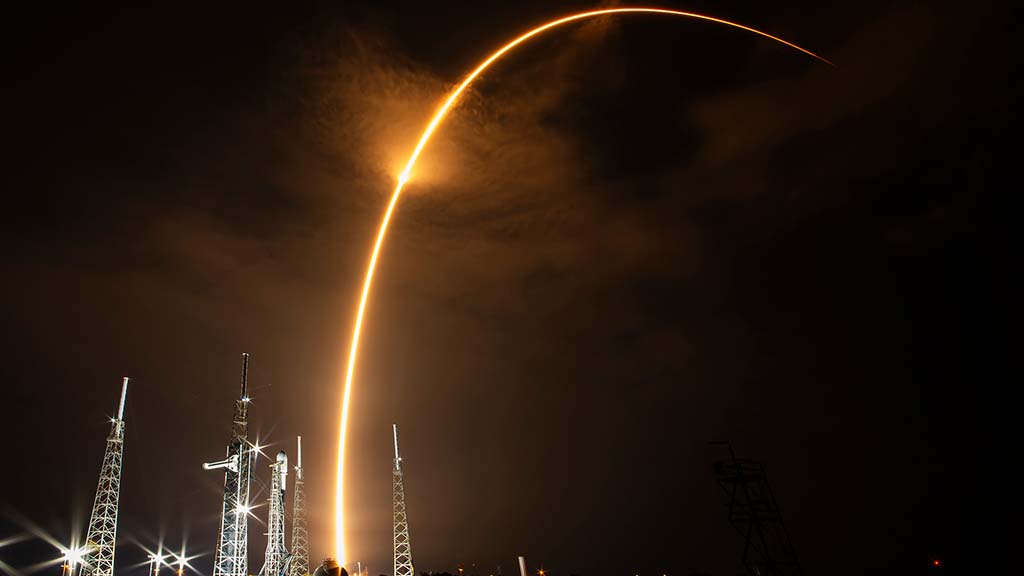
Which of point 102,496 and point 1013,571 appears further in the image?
point 1013,571

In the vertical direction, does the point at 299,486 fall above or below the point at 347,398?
above

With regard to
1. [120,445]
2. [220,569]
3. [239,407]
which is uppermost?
[239,407]

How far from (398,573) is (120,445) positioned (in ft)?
92.9

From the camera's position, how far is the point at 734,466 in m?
30.5

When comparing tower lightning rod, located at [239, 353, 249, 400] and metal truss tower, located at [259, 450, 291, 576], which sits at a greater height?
tower lightning rod, located at [239, 353, 249, 400]

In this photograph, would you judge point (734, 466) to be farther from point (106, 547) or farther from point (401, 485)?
point (106, 547)

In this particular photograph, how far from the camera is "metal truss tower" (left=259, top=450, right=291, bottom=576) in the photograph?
60.1 meters

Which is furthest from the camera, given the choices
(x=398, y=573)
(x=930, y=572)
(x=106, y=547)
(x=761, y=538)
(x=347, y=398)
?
(x=930, y=572)

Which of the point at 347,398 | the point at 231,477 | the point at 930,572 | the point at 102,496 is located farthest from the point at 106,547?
the point at 930,572

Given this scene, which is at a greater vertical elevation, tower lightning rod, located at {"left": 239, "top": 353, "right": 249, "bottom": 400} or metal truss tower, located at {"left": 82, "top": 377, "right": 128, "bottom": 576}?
tower lightning rod, located at {"left": 239, "top": 353, "right": 249, "bottom": 400}

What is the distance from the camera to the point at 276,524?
207 ft

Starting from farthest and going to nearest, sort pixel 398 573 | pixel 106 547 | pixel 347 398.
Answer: pixel 398 573 → pixel 106 547 → pixel 347 398

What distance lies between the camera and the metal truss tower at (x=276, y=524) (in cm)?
6012

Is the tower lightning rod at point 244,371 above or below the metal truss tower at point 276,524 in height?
above
